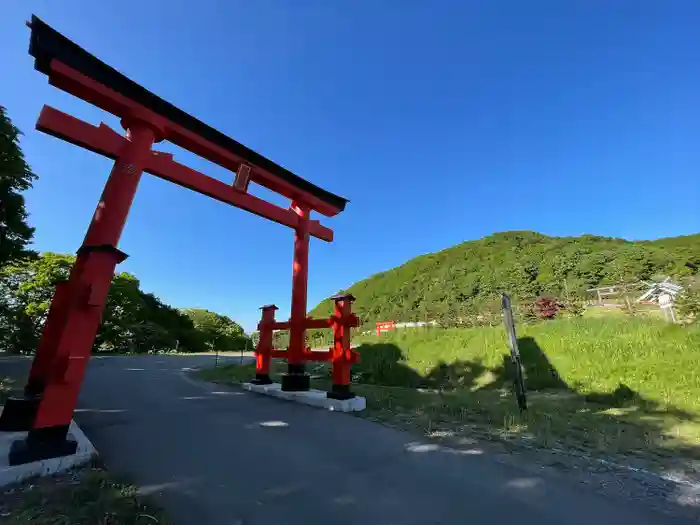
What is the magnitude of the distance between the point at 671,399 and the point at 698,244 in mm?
30332

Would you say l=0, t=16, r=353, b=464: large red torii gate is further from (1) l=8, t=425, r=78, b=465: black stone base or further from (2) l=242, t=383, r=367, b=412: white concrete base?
(2) l=242, t=383, r=367, b=412: white concrete base

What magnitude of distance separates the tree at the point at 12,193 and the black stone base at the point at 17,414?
23.5ft

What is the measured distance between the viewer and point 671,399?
617cm

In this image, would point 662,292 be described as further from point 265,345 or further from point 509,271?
point 509,271

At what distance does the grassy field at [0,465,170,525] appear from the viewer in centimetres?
209

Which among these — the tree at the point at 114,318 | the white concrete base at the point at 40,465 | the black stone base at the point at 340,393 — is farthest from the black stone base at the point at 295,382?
Result: the tree at the point at 114,318

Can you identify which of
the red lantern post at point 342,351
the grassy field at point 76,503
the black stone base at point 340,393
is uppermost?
the red lantern post at point 342,351

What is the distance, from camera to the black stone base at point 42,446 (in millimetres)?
2864

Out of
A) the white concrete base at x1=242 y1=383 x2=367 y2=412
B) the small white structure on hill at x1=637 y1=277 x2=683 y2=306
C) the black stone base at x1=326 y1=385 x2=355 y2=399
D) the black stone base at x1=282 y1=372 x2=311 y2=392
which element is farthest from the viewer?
the small white structure on hill at x1=637 y1=277 x2=683 y2=306

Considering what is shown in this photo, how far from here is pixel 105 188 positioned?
390 centimetres

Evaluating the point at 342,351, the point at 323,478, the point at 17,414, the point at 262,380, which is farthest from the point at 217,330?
the point at 323,478

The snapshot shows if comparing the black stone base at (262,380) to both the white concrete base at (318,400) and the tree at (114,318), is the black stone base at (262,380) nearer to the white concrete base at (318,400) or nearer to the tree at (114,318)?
the white concrete base at (318,400)

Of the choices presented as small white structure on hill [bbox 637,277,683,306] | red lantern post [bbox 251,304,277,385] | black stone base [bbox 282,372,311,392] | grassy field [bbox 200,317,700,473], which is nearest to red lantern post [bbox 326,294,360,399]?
grassy field [bbox 200,317,700,473]

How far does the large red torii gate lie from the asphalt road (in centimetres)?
71
